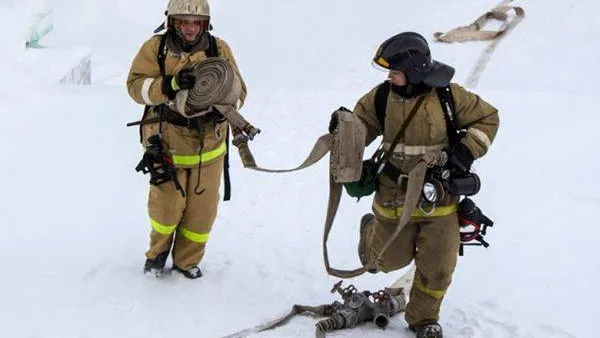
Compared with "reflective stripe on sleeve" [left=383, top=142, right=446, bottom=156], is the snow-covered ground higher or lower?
lower

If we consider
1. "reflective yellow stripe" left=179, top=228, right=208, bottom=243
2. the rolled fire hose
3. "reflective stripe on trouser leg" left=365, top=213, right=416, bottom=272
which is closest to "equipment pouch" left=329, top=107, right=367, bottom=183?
"reflective stripe on trouser leg" left=365, top=213, right=416, bottom=272

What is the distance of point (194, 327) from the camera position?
172 inches

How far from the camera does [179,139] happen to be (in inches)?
182

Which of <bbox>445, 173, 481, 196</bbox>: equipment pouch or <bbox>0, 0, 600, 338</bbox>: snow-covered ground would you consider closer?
<bbox>445, 173, 481, 196</bbox>: equipment pouch

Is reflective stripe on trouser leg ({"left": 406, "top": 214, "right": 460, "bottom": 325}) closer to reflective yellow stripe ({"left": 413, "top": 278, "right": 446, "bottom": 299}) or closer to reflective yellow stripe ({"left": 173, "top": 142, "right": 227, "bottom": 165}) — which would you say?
reflective yellow stripe ({"left": 413, "top": 278, "right": 446, "bottom": 299})

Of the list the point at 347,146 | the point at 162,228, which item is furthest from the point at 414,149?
the point at 162,228

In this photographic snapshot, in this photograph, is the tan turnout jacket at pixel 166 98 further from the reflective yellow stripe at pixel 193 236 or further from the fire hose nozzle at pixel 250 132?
the reflective yellow stripe at pixel 193 236

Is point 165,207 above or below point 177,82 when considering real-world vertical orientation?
below

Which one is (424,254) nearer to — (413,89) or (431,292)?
(431,292)

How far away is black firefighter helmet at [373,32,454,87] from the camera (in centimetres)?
387

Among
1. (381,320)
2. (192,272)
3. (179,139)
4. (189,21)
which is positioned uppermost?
(189,21)

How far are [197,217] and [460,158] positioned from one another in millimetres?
1908

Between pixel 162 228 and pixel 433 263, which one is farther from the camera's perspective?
pixel 162 228

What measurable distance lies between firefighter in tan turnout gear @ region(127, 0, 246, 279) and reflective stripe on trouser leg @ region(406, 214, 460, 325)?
1.52 meters
